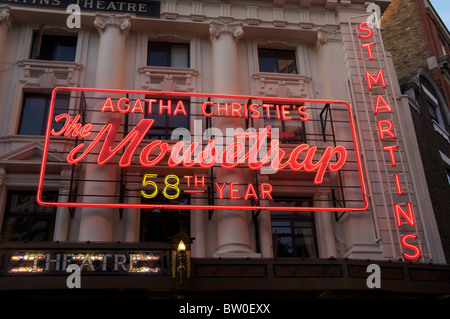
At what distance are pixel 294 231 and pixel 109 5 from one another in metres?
11.0

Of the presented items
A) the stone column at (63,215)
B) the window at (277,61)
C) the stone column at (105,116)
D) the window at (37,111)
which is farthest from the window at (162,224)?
the window at (277,61)

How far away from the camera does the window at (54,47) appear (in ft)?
62.2

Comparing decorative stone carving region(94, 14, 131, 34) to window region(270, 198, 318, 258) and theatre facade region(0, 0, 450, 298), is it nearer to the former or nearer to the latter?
theatre facade region(0, 0, 450, 298)

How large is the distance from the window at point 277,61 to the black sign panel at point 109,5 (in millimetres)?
4503

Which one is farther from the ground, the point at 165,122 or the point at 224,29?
the point at 224,29

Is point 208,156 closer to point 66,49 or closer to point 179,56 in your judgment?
point 179,56

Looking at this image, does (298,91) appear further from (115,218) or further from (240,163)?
(115,218)

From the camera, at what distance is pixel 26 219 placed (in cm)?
1598

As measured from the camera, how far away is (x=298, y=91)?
1956cm

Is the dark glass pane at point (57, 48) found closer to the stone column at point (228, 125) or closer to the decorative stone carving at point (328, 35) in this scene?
the stone column at point (228, 125)

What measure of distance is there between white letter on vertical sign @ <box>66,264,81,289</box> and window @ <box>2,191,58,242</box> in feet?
11.7

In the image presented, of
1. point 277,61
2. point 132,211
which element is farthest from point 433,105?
point 132,211

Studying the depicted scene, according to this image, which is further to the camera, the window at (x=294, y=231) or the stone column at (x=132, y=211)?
the window at (x=294, y=231)
